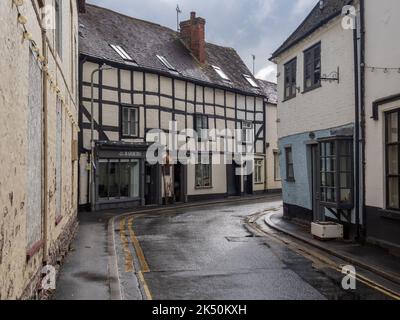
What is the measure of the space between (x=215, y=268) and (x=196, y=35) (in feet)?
78.0

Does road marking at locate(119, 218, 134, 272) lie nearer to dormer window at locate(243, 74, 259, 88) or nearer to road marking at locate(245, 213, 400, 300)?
road marking at locate(245, 213, 400, 300)

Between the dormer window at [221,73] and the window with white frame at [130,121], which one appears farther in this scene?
the dormer window at [221,73]

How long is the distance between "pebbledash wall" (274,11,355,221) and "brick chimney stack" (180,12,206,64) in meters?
13.1

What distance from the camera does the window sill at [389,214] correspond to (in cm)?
1049

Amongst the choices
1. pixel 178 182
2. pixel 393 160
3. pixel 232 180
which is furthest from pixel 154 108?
pixel 393 160

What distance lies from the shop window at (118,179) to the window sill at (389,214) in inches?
585

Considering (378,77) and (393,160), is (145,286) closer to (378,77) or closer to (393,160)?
(393,160)

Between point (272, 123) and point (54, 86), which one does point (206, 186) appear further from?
point (54, 86)

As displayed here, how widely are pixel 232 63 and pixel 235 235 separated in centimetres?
2289

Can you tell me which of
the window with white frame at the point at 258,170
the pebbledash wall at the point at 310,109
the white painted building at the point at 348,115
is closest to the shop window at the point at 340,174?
the white painted building at the point at 348,115

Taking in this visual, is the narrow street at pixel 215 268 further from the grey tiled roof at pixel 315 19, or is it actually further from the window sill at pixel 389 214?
the grey tiled roof at pixel 315 19
